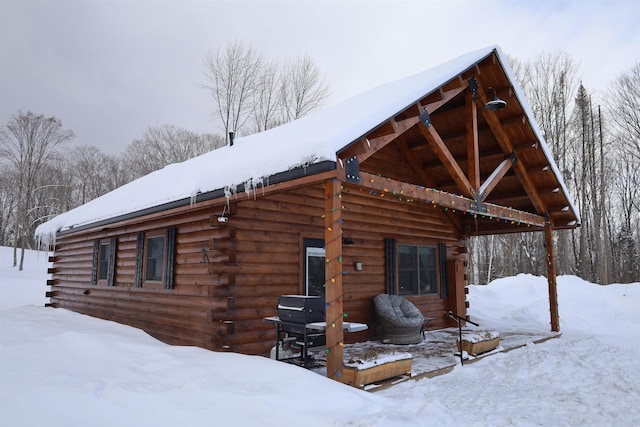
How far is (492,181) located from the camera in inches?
333

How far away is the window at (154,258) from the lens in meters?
8.12

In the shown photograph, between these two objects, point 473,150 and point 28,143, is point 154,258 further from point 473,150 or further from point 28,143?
point 28,143

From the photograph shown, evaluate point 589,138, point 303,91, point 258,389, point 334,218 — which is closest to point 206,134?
point 303,91

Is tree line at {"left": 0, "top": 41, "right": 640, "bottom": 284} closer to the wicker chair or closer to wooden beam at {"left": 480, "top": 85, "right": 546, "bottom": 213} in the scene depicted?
wooden beam at {"left": 480, "top": 85, "right": 546, "bottom": 213}

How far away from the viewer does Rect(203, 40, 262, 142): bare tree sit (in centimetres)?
2569

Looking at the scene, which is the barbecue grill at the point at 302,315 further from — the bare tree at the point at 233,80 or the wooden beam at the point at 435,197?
the bare tree at the point at 233,80

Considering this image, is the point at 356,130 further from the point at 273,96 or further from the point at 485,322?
the point at 273,96

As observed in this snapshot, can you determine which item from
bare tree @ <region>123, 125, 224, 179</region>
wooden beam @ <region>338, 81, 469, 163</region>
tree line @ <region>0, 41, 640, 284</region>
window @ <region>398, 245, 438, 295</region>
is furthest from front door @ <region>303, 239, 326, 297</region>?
bare tree @ <region>123, 125, 224, 179</region>

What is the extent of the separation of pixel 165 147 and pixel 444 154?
88.4 ft

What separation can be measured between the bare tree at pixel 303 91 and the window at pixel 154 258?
1800cm

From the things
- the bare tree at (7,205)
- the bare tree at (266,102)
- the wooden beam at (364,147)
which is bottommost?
the wooden beam at (364,147)

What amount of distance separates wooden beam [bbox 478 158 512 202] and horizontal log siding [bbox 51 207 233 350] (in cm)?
463

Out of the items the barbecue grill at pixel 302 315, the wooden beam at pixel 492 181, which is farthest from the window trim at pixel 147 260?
the wooden beam at pixel 492 181

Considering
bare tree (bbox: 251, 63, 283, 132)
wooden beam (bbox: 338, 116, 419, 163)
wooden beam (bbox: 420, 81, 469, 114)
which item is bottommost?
wooden beam (bbox: 338, 116, 419, 163)
